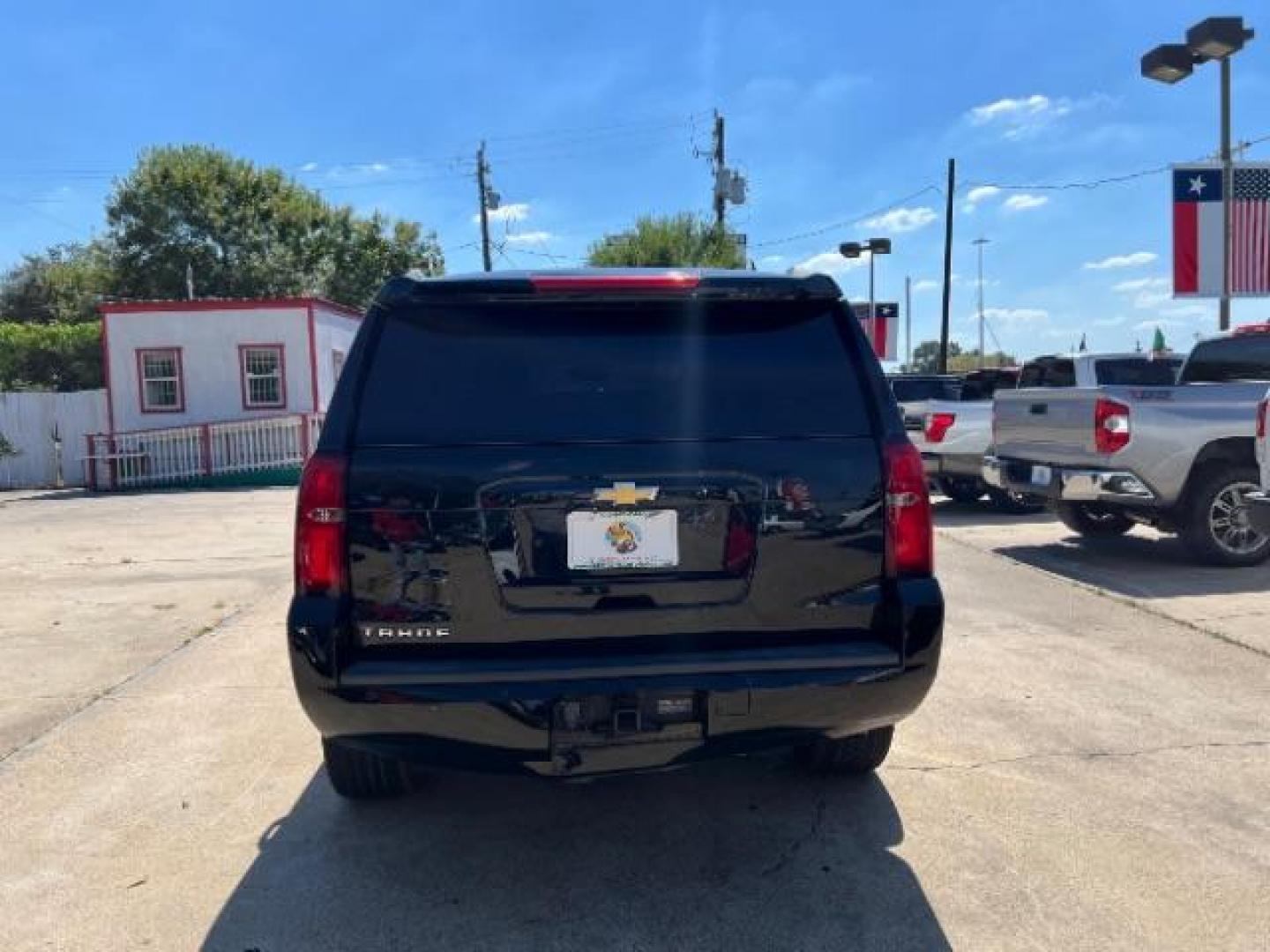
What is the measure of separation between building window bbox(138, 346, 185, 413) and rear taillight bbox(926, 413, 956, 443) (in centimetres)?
1656

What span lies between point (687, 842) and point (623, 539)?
1.26 meters

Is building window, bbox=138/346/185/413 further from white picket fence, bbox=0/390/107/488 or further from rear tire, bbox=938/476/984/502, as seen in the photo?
rear tire, bbox=938/476/984/502

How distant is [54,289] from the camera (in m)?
47.1

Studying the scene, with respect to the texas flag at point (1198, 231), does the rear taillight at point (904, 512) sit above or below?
below

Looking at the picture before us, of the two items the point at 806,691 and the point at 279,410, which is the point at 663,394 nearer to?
the point at 806,691

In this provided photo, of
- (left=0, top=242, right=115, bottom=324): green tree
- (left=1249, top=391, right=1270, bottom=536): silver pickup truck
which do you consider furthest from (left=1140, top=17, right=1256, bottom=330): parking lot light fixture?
(left=0, top=242, right=115, bottom=324): green tree

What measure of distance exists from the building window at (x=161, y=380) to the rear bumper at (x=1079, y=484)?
61.2 ft

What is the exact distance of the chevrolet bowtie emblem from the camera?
2.81 metres

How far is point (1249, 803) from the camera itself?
3.66 meters

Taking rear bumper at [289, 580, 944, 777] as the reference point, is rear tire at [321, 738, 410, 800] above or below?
below

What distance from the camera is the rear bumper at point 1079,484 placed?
7602 millimetres

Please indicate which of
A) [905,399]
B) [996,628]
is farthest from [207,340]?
[996,628]

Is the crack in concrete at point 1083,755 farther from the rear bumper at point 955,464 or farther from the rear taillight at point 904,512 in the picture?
the rear bumper at point 955,464

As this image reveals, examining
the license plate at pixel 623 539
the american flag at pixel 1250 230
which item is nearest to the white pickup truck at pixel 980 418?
the american flag at pixel 1250 230
